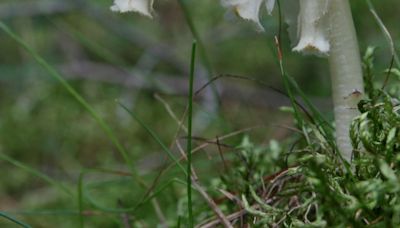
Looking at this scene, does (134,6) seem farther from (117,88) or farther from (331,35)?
(117,88)

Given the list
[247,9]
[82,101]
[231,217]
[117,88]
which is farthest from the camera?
[117,88]

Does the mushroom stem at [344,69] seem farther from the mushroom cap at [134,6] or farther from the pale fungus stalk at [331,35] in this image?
the mushroom cap at [134,6]

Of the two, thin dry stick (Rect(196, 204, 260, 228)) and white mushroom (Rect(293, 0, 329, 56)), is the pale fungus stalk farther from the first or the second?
thin dry stick (Rect(196, 204, 260, 228))

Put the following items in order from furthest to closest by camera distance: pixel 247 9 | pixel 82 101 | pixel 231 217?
pixel 82 101, pixel 231 217, pixel 247 9

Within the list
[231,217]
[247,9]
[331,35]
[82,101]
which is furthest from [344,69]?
[82,101]

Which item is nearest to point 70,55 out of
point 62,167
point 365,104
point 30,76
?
point 30,76

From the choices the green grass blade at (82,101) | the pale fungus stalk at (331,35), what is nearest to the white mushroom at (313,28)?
the pale fungus stalk at (331,35)
